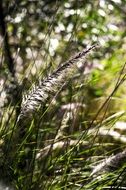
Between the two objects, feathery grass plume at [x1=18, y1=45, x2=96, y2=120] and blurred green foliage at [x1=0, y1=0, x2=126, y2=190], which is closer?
feathery grass plume at [x1=18, y1=45, x2=96, y2=120]

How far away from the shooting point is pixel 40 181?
200 cm

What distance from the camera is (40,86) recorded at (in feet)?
5.33

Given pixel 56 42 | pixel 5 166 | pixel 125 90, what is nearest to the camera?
pixel 5 166

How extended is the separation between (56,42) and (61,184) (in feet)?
5.70

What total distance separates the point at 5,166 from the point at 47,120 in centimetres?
45

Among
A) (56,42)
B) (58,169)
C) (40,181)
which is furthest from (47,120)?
(56,42)

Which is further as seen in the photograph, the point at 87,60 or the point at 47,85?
the point at 87,60

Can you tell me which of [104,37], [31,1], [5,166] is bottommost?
[5,166]

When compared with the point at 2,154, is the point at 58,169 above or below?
below

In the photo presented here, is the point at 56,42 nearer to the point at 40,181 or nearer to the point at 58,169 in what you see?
the point at 58,169

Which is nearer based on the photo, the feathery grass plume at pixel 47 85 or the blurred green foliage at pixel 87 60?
the feathery grass plume at pixel 47 85

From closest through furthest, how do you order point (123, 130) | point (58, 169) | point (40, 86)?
1. point (40, 86)
2. point (58, 169)
3. point (123, 130)

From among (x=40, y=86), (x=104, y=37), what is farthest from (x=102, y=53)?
(x=40, y=86)

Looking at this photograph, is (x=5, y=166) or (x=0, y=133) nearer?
(x=5, y=166)
